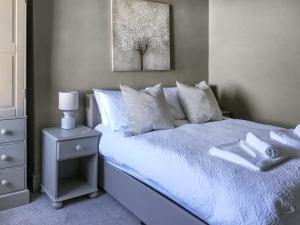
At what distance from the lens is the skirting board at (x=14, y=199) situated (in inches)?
99.3

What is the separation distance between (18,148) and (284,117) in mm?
2788

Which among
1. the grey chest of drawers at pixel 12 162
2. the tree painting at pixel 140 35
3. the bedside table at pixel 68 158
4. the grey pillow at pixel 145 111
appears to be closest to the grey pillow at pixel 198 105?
the grey pillow at pixel 145 111

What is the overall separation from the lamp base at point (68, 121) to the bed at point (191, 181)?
0.86 ft

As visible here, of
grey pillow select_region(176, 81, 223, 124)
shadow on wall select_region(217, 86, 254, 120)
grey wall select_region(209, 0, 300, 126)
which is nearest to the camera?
grey pillow select_region(176, 81, 223, 124)

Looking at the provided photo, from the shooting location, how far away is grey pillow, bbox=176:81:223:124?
315 cm

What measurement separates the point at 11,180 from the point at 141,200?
3.85 feet

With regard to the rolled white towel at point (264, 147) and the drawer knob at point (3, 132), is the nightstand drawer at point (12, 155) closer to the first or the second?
the drawer knob at point (3, 132)

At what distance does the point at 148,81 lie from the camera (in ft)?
11.7

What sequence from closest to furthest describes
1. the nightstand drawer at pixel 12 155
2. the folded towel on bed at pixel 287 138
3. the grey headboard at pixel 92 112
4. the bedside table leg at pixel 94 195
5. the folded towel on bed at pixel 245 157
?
1. the folded towel on bed at pixel 245 157
2. the folded towel on bed at pixel 287 138
3. the nightstand drawer at pixel 12 155
4. the bedside table leg at pixel 94 195
5. the grey headboard at pixel 92 112

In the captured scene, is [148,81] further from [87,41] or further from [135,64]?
[87,41]

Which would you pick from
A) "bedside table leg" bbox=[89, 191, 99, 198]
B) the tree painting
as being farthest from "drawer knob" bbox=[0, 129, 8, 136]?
the tree painting

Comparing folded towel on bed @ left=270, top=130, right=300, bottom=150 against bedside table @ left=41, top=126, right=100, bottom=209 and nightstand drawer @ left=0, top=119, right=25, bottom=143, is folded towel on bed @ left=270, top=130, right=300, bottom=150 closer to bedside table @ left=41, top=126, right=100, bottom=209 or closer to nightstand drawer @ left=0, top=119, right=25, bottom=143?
bedside table @ left=41, top=126, right=100, bottom=209

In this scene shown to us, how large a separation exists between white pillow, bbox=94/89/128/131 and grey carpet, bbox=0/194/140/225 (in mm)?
710

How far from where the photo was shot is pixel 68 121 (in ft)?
9.28
